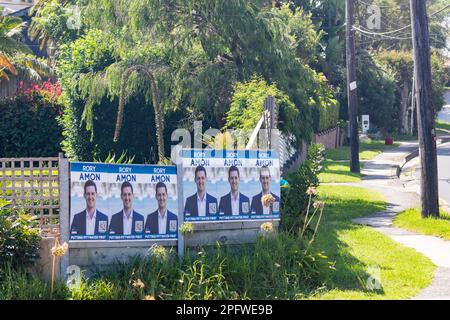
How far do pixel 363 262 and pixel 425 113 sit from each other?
5382 millimetres

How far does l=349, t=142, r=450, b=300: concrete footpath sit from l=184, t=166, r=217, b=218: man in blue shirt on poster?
9.07 ft

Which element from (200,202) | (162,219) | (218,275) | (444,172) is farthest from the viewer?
(444,172)

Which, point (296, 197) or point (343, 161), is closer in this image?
point (296, 197)

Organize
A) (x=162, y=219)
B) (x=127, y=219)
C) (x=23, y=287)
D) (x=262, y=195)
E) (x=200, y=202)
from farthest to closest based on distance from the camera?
(x=262, y=195), (x=200, y=202), (x=162, y=219), (x=127, y=219), (x=23, y=287)

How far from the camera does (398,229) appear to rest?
14.5 meters

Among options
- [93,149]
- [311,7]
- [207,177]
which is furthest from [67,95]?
[311,7]

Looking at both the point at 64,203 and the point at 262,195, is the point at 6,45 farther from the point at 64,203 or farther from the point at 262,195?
the point at 64,203

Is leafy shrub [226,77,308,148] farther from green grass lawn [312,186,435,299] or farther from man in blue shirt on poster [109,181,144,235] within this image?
man in blue shirt on poster [109,181,144,235]

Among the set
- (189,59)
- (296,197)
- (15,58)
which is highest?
(15,58)

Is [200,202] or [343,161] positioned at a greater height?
[343,161]

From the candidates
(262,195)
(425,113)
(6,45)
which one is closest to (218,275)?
(262,195)

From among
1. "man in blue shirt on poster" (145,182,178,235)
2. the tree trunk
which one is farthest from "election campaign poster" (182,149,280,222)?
the tree trunk

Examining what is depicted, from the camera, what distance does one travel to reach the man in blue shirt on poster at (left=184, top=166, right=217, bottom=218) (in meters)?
9.61

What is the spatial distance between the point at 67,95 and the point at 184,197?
10.4m
